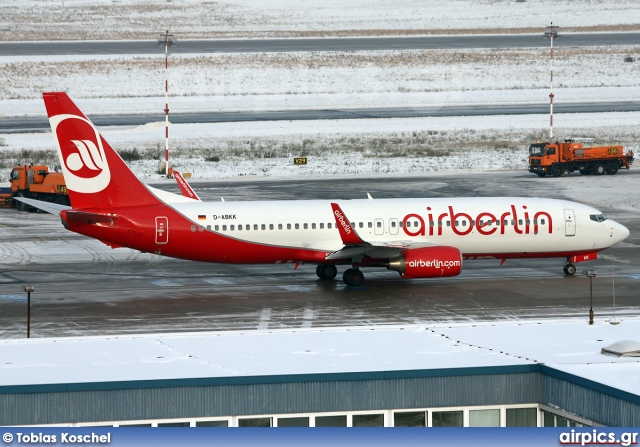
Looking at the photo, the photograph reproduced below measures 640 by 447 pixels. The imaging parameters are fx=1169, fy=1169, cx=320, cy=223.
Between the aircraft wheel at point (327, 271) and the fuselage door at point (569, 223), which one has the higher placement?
the fuselage door at point (569, 223)

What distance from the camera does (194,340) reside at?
2842cm

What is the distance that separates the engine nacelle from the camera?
46.0 m

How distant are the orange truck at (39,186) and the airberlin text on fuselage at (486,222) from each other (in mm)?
34924

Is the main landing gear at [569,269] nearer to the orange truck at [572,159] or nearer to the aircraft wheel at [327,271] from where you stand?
the aircraft wheel at [327,271]

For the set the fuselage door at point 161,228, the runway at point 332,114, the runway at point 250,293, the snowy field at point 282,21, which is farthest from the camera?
the snowy field at point 282,21

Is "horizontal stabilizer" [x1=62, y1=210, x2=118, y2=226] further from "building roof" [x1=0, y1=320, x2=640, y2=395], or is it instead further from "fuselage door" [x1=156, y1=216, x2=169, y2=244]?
"building roof" [x1=0, y1=320, x2=640, y2=395]

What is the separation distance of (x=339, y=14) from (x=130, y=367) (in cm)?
17656

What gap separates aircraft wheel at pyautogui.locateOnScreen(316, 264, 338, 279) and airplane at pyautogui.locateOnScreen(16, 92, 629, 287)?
0.17 feet

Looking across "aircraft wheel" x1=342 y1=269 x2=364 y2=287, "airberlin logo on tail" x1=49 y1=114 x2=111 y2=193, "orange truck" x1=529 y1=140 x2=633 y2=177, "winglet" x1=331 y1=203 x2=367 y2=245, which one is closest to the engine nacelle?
"winglet" x1=331 y1=203 x2=367 y2=245

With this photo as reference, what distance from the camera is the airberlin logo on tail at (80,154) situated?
4656cm

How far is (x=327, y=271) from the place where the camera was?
50.1 metres

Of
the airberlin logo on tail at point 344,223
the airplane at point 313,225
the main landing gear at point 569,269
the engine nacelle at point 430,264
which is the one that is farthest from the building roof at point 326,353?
the main landing gear at point 569,269

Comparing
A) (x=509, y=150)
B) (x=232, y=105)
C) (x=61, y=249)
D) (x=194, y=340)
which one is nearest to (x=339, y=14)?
(x=232, y=105)

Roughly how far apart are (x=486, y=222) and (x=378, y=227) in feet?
15.1
